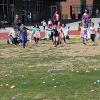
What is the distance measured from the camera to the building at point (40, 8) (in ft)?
197

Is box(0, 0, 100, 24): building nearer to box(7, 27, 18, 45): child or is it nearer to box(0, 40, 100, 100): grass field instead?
box(7, 27, 18, 45): child

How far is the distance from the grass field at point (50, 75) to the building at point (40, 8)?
37.0 meters

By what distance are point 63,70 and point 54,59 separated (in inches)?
142

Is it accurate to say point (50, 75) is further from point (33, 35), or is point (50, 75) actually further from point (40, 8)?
point (40, 8)

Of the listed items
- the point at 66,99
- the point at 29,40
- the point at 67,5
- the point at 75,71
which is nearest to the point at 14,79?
the point at 75,71

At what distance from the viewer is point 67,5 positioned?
7981 cm

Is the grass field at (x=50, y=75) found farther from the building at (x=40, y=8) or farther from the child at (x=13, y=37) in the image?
the building at (x=40, y=8)

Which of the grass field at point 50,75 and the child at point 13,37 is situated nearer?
the grass field at point 50,75

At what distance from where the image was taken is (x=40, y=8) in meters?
68.8

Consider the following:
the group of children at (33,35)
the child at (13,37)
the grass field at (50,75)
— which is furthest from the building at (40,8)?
the grass field at (50,75)

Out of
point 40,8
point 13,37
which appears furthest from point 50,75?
point 40,8

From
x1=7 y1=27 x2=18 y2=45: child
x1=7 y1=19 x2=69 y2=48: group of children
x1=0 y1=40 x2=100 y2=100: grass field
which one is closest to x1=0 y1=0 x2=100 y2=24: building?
x1=7 y1=19 x2=69 y2=48: group of children

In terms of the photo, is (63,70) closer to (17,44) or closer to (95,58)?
(95,58)

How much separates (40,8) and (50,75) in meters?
54.3
